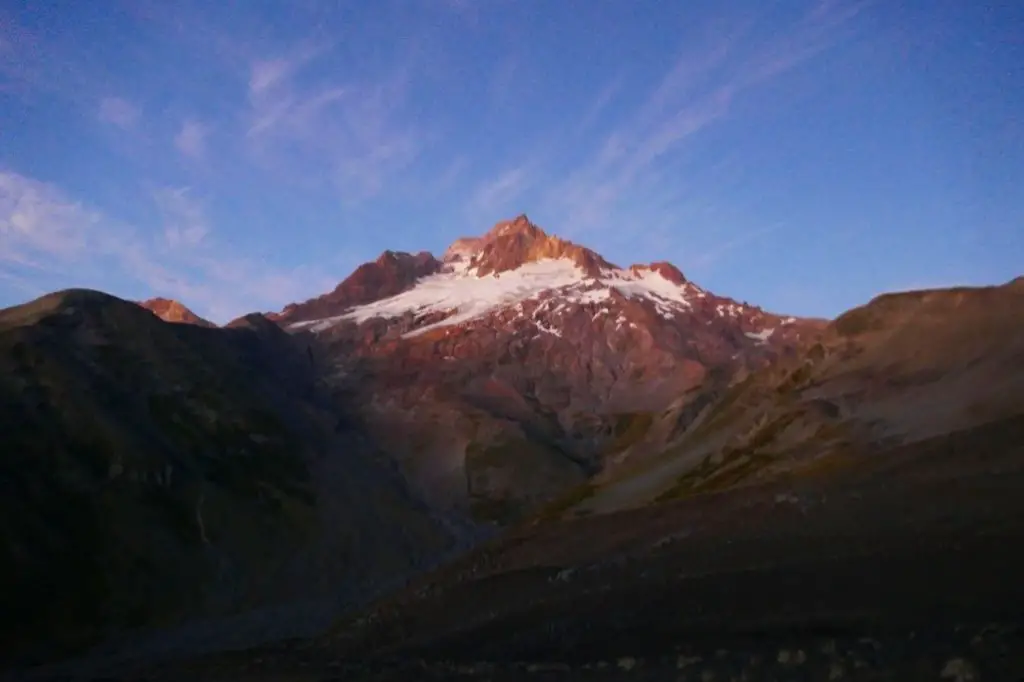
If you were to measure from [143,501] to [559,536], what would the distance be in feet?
277

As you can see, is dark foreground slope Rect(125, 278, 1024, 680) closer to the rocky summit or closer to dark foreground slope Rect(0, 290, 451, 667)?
the rocky summit

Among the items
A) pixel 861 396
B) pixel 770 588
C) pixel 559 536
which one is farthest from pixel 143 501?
pixel 770 588

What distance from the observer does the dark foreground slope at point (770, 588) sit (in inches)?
956

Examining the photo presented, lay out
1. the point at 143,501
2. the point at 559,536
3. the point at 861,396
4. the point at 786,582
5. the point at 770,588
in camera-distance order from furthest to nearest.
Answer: the point at 143,501
the point at 861,396
the point at 559,536
the point at 786,582
the point at 770,588

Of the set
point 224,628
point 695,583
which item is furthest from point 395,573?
point 695,583

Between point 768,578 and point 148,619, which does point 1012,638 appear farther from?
point 148,619

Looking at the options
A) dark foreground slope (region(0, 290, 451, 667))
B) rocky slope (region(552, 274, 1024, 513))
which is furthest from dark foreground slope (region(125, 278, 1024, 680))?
dark foreground slope (region(0, 290, 451, 667))

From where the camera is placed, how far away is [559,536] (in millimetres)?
71438

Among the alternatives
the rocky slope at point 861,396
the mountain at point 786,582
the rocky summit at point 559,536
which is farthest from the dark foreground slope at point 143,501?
the mountain at point 786,582

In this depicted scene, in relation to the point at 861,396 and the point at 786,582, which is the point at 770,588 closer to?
the point at 786,582

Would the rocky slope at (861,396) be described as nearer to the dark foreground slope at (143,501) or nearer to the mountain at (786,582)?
the mountain at (786,582)

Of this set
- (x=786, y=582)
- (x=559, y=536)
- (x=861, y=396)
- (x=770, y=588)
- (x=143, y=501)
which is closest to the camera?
(x=770, y=588)

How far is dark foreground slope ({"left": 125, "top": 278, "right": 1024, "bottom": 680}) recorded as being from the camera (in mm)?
24281

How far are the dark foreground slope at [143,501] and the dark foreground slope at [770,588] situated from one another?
57.8 meters
